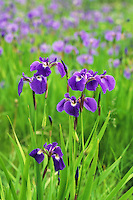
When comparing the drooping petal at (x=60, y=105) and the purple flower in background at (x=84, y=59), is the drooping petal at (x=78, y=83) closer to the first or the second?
the drooping petal at (x=60, y=105)

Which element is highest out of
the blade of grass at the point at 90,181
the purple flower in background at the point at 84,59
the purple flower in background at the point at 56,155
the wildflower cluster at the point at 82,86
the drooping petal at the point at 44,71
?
the purple flower in background at the point at 84,59

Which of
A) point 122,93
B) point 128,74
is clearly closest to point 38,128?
point 122,93

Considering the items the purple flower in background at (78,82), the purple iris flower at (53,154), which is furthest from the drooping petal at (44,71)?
the purple iris flower at (53,154)

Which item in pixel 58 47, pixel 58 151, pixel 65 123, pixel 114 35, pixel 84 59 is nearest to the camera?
pixel 58 151

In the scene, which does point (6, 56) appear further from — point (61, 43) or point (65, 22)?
point (65, 22)

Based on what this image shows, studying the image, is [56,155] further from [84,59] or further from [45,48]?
[45,48]

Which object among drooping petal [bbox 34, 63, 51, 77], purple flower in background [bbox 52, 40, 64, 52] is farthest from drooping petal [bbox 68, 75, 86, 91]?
purple flower in background [bbox 52, 40, 64, 52]

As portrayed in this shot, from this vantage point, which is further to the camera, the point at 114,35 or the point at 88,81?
the point at 114,35

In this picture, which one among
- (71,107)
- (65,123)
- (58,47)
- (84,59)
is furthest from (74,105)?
(58,47)
